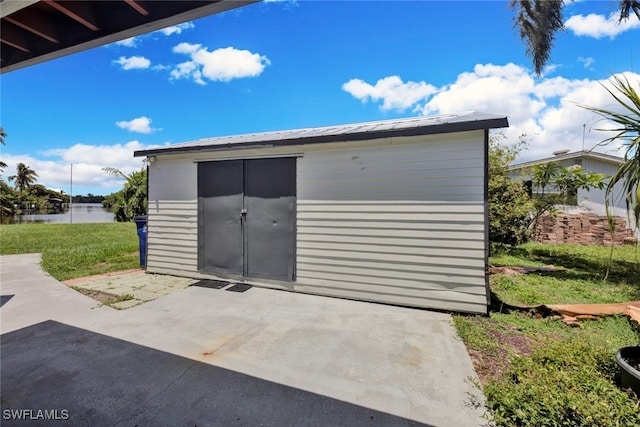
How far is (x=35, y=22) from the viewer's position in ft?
6.22

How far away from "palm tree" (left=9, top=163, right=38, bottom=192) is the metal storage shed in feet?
168

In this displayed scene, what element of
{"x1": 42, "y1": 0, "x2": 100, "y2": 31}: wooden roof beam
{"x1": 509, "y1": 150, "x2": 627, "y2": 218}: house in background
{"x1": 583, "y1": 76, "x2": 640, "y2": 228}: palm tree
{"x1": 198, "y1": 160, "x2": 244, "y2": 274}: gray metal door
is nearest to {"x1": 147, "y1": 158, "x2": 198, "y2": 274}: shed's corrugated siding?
{"x1": 198, "y1": 160, "x2": 244, "y2": 274}: gray metal door

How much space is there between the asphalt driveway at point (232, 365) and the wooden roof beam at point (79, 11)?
2.57 m

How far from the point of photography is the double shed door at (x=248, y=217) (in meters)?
4.45

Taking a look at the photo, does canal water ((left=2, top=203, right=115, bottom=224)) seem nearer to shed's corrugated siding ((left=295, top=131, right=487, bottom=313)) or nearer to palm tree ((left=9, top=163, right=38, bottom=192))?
Result: palm tree ((left=9, top=163, right=38, bottom=192))

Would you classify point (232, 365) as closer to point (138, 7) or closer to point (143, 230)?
point (138, 7)

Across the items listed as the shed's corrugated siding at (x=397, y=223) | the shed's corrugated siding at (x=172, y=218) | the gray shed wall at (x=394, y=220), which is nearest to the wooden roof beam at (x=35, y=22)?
the gray shed wall at (x=394, y=220)

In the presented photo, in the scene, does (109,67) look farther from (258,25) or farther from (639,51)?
→ (639,51)

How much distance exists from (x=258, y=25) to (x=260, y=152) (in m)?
2.23

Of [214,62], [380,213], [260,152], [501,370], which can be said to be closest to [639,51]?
[380,213]

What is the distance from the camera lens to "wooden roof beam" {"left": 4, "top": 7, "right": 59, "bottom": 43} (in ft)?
6.06

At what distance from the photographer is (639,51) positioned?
3.07 m

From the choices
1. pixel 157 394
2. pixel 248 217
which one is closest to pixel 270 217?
pixel 248 217

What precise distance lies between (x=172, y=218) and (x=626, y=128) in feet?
21.3
